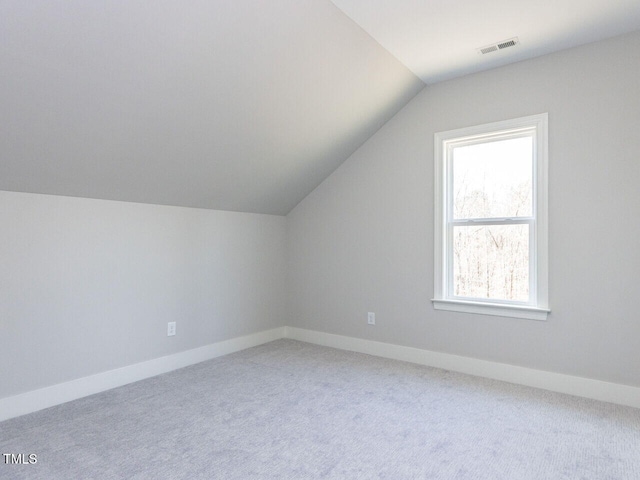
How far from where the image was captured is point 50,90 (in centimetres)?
209

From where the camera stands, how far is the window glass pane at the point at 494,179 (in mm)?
3279

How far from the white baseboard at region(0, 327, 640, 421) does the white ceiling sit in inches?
95.4

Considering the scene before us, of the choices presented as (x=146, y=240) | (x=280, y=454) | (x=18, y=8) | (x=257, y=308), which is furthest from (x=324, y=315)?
(x=18, y=8)

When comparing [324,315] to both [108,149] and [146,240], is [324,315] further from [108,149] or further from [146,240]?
[108,149]

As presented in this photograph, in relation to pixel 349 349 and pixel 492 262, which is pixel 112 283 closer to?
pixel 349 349

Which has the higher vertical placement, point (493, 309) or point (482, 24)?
point (482, 24)

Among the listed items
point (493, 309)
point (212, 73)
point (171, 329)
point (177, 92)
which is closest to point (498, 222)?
point (493, 309)

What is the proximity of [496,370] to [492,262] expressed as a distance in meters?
0.88

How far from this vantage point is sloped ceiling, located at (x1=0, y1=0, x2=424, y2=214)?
1948 mm

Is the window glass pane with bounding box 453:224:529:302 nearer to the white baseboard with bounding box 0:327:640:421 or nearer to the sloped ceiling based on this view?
the white baseboard with bounding box 0:327:640:421

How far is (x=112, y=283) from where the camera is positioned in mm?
3139

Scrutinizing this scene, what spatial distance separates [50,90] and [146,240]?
4.91ft

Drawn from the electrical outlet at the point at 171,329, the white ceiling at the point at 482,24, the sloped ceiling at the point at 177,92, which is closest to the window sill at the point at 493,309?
the sloped ceiling at the point at 177,92

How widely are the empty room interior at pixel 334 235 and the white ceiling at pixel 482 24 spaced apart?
20 millimetres
